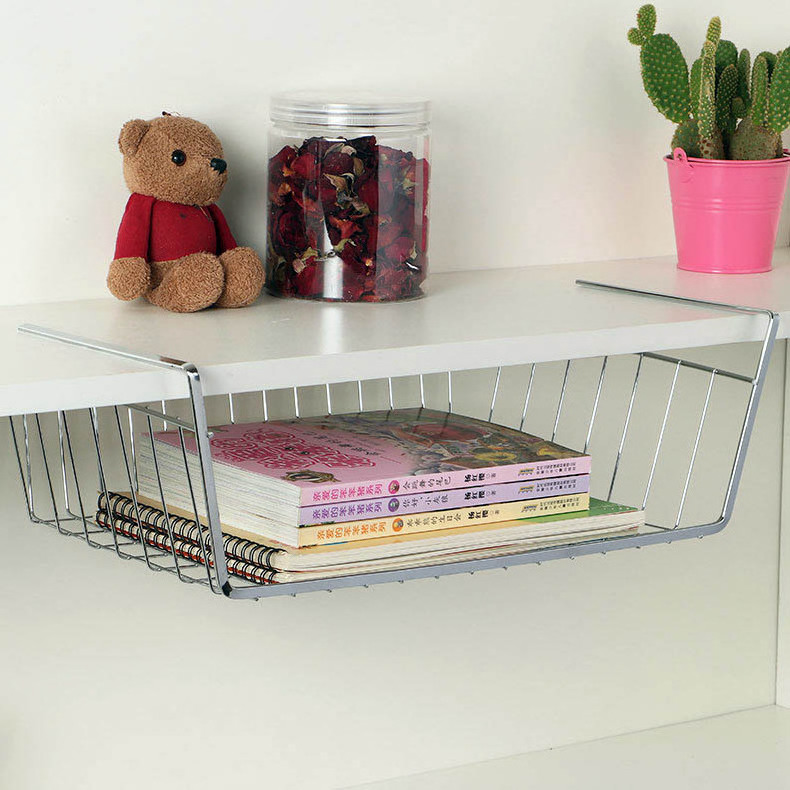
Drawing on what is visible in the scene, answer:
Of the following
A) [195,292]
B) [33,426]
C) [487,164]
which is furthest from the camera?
[487,164]

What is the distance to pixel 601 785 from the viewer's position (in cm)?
144

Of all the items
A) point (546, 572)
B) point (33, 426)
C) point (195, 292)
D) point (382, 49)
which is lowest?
point (546, 572)

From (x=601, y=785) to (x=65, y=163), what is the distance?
91cm

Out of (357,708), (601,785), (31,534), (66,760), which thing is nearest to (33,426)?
(31,534)

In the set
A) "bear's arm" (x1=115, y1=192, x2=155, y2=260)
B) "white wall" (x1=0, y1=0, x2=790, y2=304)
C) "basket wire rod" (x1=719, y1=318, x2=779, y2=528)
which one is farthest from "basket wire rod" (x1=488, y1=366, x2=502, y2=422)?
"bear's arm" (x1=115, y1=192, x2=155, y2=260)

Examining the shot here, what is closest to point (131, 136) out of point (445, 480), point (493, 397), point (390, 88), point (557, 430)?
point (390, 88)

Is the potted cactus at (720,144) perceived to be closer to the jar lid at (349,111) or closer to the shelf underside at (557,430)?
the shelf underside at (557,430)

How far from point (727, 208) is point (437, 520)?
19.3 inches

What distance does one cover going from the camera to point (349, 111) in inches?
44.4

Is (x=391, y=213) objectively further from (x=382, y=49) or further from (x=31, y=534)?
(x=31, y=534)

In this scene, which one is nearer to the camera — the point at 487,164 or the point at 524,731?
the point at 487,164

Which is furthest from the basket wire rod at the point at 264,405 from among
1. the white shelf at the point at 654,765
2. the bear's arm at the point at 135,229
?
the white shelf at the point at 654,765

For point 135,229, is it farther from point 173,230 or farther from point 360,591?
point 360,591

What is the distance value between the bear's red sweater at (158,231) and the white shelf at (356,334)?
0.05 meters
